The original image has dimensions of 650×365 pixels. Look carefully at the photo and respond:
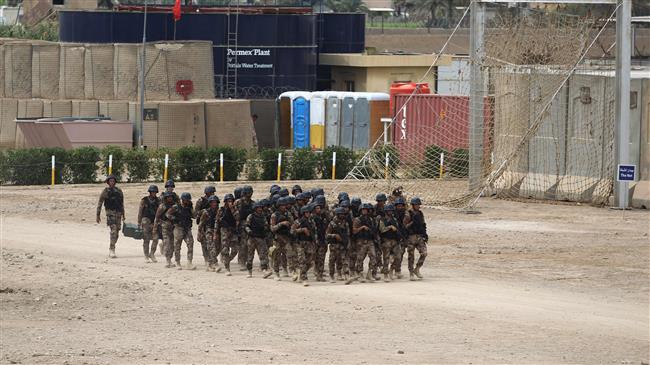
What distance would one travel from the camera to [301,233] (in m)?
23.9

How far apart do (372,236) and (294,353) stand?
5.28 meters

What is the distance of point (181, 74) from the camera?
161 ft

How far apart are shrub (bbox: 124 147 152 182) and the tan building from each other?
18.1 meters

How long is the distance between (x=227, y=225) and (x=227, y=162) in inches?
631

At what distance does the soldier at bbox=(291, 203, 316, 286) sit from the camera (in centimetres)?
2386

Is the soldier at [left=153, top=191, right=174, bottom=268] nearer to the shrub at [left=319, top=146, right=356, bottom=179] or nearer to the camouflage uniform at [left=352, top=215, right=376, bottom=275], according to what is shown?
the camouflage uniform at [left=352, top=215, right=376, bottom=275]

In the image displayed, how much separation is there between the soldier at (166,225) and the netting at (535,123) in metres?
10.9

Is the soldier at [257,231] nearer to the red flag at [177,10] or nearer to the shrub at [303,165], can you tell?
the shrub at [303,165]

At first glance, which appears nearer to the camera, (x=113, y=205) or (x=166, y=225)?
(x=166, y=225)

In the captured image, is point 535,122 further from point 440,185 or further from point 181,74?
point 181,74

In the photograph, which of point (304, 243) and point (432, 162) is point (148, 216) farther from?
point (432, 162)

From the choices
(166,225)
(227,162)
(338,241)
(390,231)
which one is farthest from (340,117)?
(338,241)

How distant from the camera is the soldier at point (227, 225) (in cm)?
2528

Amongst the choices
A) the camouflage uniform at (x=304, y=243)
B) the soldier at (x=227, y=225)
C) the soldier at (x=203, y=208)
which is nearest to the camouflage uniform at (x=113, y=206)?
the soldier at (x=203, y=208)
